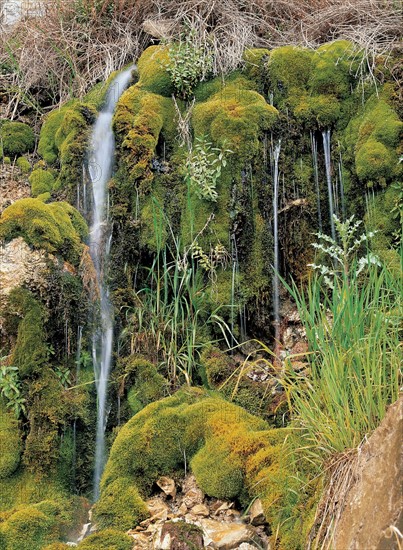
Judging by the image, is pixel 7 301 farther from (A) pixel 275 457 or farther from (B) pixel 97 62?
(B) pixel 97 62

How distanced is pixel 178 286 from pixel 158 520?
83.5 inches

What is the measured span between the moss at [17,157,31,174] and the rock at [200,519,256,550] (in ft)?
14.2

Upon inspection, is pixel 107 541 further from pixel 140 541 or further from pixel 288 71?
pixel 288 71

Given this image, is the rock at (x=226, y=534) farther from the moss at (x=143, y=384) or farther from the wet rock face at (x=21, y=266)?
the wet rock face at (x=21, y=266)

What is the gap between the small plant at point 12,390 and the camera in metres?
4.03

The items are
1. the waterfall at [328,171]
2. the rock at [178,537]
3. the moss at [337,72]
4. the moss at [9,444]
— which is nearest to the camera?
the rock at [178,537]

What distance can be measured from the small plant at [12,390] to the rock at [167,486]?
43.5 inches

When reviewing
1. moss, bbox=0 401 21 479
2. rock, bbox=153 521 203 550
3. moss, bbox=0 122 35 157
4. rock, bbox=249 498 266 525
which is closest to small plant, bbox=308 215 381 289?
rock, bbox=249 498 266 525

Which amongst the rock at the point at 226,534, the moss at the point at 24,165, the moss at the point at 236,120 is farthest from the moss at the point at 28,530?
the moss at the point at 24,165

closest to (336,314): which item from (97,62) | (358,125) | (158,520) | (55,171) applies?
(158,520)

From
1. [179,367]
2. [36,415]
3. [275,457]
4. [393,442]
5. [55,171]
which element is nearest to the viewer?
[393,442]

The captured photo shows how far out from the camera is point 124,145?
5.40m

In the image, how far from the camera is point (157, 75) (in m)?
5.85

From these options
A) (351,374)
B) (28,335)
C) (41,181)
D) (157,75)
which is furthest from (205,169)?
(351,374)
